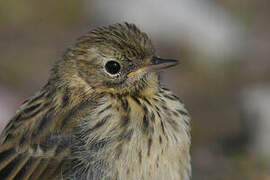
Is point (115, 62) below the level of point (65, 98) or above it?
above

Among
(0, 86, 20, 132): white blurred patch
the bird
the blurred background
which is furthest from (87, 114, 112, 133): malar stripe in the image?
(0, 86, 20, 132): white blurred patch

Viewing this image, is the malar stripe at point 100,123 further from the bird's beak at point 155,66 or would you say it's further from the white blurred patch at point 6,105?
the white blurred patch at point 6,105

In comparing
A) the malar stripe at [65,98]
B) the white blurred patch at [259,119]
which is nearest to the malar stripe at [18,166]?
the malar stripe at [65,98]

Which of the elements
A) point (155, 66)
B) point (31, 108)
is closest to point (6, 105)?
point (31, 108)

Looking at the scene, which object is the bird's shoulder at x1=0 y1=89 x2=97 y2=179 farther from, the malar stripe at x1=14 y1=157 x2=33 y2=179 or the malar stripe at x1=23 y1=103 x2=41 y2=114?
the malar stripe at x1=23 y1=103 x2=41 y2=114

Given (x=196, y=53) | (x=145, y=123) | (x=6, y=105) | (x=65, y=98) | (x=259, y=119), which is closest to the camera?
(x=145, y=123)

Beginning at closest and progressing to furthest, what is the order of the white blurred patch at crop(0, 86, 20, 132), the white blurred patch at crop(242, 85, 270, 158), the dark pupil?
the dark pupil < the white blurred patch at crop(242, 85, 270, 158) < the white blurred patch at crop(0, 86, 20, 132)

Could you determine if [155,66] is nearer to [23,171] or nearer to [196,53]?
[23,171]

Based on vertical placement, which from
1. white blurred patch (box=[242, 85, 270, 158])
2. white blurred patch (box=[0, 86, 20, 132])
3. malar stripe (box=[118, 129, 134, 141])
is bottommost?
white blurred patch (box=[242, 85, 270, 158])
